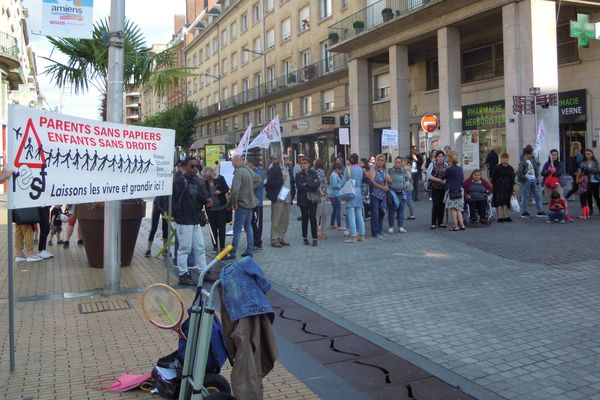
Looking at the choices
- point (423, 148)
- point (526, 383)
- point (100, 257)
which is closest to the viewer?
point (526, 383)

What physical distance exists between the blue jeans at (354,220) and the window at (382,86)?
19448mm

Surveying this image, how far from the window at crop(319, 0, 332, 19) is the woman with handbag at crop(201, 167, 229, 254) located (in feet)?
88.5

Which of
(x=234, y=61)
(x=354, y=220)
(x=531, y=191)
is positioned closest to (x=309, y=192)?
(x=354, y=220)

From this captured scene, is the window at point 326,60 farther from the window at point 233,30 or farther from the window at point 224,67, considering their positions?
the window at point 224,67

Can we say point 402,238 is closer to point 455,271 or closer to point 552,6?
point 455,271

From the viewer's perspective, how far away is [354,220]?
38.0ft

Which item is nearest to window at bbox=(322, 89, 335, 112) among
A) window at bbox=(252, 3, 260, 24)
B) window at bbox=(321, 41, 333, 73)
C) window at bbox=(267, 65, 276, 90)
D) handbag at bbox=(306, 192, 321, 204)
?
window at bbox=(321, 41, 333, 73)

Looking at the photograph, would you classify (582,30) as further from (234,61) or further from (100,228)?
(234,61)

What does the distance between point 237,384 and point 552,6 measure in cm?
1949

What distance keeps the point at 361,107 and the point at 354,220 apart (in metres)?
17.2

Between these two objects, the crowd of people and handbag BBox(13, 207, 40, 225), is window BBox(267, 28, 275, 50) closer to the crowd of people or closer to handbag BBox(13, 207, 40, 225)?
the crowd of people

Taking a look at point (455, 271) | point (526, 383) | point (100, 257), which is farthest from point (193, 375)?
point (100, 257)

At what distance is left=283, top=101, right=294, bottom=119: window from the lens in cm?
4121

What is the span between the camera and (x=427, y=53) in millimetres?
27562
